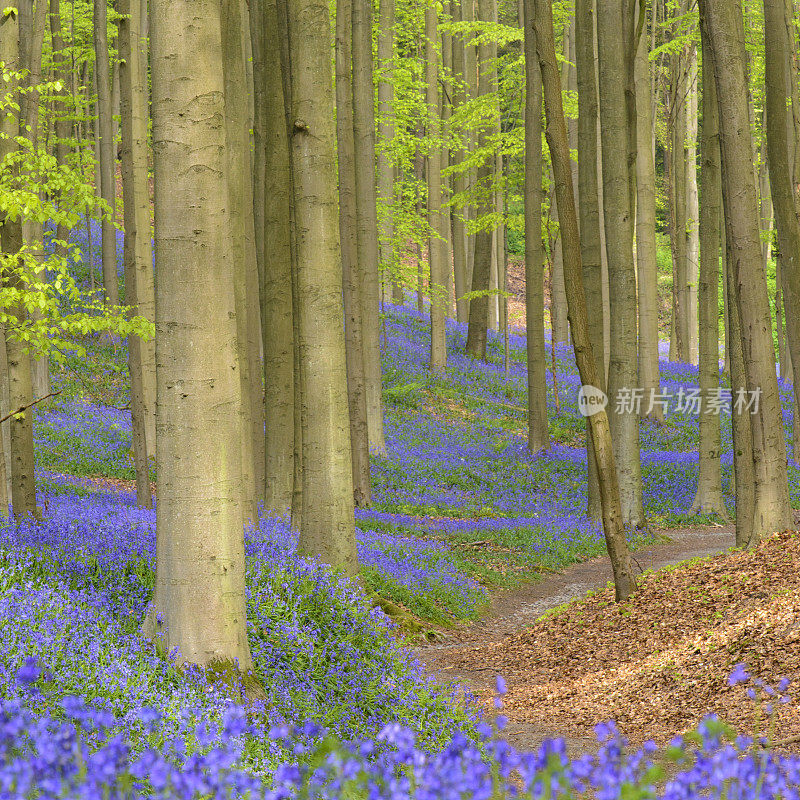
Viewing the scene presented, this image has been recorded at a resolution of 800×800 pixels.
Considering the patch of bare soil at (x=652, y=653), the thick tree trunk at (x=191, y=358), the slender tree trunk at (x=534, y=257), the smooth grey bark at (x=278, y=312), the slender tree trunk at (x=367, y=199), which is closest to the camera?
the thick tree trunk at (x=191, y=358)

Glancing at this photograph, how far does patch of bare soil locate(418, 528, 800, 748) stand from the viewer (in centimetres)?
571

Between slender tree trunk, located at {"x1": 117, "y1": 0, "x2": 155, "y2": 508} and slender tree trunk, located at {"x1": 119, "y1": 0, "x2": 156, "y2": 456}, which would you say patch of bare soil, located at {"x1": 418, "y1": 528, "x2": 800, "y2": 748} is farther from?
slender tree trunk, located at {"x1": 119, "y1": 0, "x2": 156, "y2": 456}

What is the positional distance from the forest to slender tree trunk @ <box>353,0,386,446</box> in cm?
8

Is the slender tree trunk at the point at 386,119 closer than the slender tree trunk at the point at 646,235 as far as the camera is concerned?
No

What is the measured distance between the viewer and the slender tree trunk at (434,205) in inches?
935

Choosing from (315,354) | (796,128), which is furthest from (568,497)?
(315,354)

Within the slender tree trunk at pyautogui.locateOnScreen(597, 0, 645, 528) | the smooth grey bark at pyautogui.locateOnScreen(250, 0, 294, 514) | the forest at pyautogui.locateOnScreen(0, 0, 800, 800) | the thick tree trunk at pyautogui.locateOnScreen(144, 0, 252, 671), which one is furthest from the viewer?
the slender tree trunk at pyautogui.locateOnScreen(597, 0, 645, 528)

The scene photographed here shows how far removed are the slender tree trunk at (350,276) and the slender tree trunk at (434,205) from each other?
8215 mm

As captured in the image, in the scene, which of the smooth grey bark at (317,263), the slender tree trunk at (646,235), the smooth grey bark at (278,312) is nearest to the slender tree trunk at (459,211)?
the slender tree trunk at (646,235)

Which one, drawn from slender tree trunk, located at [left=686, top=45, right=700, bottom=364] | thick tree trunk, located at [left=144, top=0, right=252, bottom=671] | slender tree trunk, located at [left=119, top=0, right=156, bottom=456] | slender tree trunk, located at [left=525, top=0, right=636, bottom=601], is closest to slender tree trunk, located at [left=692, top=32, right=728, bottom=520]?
slender tree trunk, located at [left=525, top=0, right=636, bottom=601]

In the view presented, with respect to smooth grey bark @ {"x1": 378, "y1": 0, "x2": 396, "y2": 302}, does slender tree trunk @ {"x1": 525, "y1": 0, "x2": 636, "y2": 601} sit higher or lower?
lower

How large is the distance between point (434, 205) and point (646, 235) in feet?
23.9

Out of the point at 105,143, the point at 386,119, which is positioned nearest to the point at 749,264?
the point at 386,119

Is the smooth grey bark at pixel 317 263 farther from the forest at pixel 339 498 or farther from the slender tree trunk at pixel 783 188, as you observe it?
the slender tree trunk at pixel 783 188
